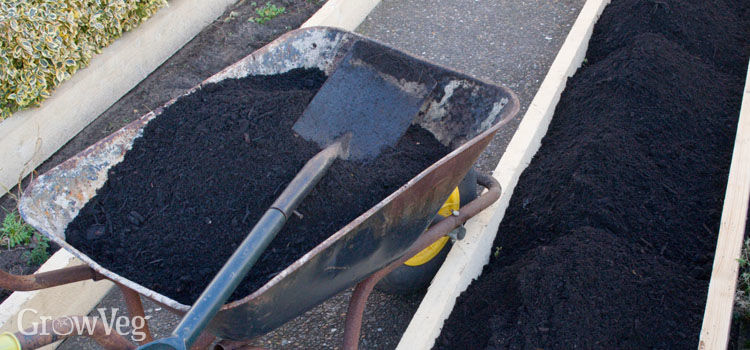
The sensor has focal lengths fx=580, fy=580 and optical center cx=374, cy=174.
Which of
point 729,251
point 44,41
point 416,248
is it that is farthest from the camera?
point 44,41

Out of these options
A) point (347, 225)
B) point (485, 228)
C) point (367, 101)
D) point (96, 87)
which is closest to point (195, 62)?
point (96, 87)

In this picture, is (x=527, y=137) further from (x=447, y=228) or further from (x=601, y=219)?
(x=447, y=228)

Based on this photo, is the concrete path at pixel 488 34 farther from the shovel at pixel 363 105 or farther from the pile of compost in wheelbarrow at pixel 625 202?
the shovel at pixel 363 105

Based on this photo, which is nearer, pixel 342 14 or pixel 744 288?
pixel 744 288

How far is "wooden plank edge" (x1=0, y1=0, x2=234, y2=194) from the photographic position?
332 centimetres

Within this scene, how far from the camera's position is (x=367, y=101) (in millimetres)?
2355

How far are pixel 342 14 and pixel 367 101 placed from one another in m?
2.19

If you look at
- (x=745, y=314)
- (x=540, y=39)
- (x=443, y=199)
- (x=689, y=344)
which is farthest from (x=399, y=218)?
(x=540, y=39)

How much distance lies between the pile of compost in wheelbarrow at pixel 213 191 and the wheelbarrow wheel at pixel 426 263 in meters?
0.25

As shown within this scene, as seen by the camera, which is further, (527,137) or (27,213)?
(527,137)

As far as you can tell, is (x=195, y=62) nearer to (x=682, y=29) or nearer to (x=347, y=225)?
(x=347, y=225)

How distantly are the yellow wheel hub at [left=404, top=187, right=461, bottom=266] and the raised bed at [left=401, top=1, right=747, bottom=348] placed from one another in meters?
0.20

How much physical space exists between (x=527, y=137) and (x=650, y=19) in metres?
1.54

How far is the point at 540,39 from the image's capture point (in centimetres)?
443
